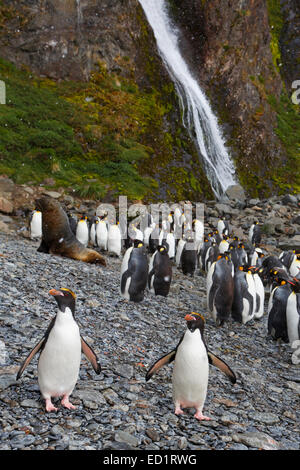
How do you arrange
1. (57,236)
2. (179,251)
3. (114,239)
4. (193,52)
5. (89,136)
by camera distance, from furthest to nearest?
(193,52) < (89,136) < (179,251) < (114,239) < (57,236)

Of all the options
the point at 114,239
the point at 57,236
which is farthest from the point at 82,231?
the point at 57,236

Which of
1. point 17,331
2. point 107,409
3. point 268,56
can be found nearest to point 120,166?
point 17,331

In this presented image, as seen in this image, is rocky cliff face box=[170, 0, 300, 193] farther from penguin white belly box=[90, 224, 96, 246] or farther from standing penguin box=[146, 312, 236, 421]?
standing penguin box=[146, 312, 236, 421]

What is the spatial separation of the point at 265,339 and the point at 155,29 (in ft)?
79.0

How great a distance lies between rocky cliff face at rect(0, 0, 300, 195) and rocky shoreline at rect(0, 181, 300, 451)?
638 inches

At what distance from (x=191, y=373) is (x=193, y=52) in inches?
1085

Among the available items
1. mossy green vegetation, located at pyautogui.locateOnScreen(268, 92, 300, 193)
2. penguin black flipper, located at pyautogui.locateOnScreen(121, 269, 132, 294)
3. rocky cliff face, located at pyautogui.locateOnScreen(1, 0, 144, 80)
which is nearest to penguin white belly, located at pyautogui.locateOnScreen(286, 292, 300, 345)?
penguin black flipper, located at pyautogui.locateOnScreen(121, 269, 132, 294)

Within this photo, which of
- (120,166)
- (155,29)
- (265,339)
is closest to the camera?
(265,339)

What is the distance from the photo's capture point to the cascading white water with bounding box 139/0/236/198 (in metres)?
25.2

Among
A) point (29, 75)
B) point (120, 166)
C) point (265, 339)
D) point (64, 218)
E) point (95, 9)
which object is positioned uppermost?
point (95, 9)

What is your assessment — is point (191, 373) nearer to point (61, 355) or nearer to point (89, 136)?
point (61, 355)

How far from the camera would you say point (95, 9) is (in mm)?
23844

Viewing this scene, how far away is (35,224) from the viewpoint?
44.9ft

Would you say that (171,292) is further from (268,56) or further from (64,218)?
(268,56)
